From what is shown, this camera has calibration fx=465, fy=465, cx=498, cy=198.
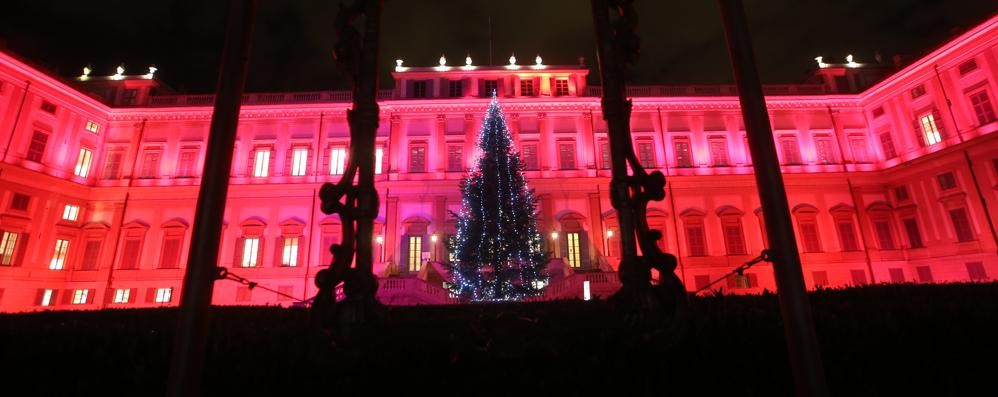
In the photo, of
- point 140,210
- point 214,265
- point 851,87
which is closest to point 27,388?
point 214,265

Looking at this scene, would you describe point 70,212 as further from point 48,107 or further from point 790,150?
point 790,150

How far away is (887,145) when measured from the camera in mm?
31500

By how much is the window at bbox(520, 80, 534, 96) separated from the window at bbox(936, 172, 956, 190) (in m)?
25.4

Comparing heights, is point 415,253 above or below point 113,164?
below

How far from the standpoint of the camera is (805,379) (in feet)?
8.31

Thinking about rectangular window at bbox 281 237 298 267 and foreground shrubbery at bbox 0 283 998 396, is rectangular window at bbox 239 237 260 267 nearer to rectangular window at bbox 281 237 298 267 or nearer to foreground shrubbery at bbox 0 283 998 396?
rectangular window at bbox 281 237 298 267

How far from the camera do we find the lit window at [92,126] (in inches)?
1196

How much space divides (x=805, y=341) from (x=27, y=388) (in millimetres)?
5113

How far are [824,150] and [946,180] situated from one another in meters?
6.44

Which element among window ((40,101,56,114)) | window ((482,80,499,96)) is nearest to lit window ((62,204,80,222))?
window ((40,101,56,114))

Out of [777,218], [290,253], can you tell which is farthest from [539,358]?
[290,253]

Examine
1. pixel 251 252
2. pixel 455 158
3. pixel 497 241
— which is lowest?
pixel 497 241

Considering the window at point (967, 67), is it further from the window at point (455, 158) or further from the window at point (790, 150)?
the window at point (455, 158)

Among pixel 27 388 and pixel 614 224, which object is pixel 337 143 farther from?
pixel 27 388
